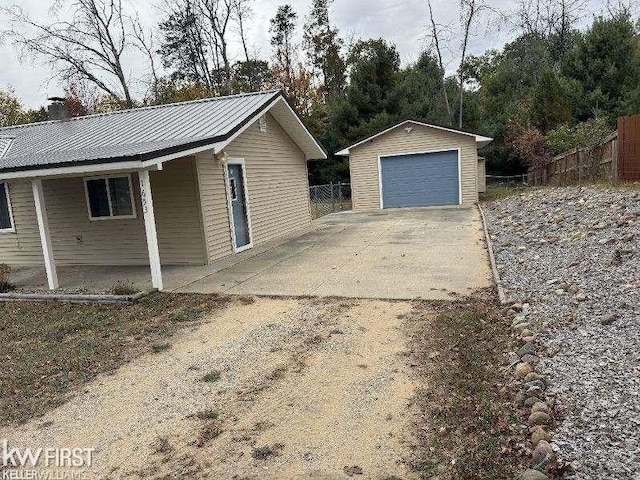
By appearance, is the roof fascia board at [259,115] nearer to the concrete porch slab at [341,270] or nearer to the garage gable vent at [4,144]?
the concrete porch slab at [341,270]

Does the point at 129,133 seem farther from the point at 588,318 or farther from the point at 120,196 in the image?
the point at 588,318

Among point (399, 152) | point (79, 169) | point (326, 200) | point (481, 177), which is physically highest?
point (399, 152)

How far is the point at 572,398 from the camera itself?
309 centimetres

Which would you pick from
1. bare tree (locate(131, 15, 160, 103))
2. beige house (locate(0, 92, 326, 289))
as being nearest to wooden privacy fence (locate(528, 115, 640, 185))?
beige house (locate(0, 92, 326, 289))

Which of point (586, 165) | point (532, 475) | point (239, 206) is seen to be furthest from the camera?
point (586, 165)

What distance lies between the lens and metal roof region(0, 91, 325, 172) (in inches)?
292

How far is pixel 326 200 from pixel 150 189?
1447cm

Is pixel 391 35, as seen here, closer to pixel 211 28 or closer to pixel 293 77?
pixel 293 77

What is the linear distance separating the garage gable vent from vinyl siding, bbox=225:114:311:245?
17.4 ft

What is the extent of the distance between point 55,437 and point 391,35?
3124 cm

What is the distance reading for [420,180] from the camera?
19.0m

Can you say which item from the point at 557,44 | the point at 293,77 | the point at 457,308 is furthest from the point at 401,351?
the point at 557,44

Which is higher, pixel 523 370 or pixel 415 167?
pixel 415 167

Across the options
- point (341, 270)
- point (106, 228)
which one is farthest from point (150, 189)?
point (341, 270)
